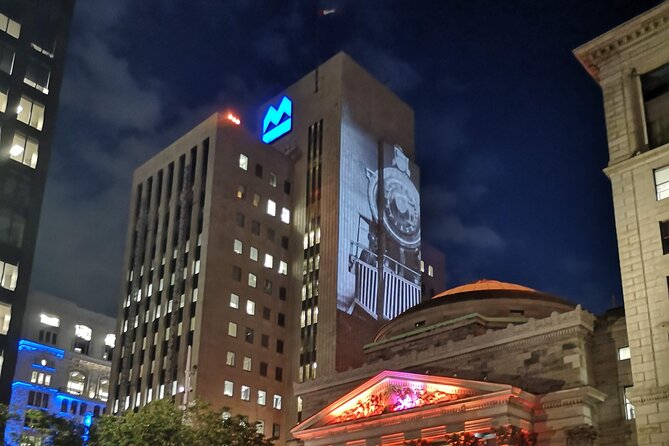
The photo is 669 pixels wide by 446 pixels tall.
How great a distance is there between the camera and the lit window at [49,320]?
428ft

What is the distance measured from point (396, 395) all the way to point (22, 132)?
34.3 metres

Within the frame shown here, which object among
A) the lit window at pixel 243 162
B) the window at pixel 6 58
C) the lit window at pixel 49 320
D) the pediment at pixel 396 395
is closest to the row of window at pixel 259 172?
the lit window at pixel 243 162

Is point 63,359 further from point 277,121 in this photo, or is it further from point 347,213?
point 347,213

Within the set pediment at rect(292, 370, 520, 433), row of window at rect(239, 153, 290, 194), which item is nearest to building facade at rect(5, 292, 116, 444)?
row of window at rect(239, 153, 290, 194)

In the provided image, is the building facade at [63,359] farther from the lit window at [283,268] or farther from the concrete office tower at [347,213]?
the concrete office tower at [347,213]

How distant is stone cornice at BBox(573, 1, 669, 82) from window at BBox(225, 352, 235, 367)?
54.4 m

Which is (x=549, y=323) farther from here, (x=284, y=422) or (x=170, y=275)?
(x=170, y=275)

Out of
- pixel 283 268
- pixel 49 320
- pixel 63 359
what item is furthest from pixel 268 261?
pixel 49 320

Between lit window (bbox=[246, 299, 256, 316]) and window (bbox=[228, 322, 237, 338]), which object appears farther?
lit window (bbox=[246, 299, 256, 316])

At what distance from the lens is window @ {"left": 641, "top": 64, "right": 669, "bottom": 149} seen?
48125 millimetres

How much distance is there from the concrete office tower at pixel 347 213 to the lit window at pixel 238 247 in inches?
331

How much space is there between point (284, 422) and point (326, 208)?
Answer: 88.7 feet

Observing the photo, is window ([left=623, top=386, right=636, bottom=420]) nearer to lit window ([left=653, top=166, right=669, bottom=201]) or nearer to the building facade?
lit window ([left=653, top=166, right=669, bottom=201])

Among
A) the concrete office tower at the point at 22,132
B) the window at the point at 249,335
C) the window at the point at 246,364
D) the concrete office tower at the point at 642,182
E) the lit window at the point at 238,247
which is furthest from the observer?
the lit window at the point at 238,247
